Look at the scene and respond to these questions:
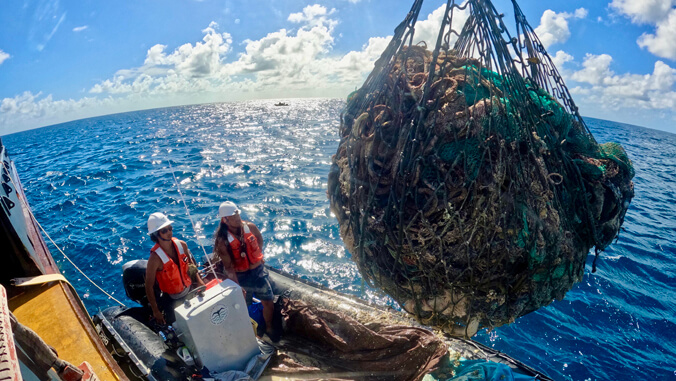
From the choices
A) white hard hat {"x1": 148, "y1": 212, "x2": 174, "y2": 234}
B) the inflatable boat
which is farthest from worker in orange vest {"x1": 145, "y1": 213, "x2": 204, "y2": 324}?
the inflatable boat

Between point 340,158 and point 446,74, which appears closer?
point 446,74

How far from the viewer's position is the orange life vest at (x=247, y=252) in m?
5.56

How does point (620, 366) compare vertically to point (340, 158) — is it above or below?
below

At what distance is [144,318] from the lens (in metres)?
5.71

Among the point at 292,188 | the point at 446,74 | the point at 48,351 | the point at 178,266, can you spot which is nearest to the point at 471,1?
the point at 446,74

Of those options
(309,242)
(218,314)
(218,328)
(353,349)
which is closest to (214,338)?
(218,328)

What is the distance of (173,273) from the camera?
508 centimetres

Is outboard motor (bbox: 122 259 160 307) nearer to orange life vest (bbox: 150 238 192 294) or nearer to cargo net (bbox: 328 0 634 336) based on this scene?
orange life vest (bbox: 150 238 192 294)

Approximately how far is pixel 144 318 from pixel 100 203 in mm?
12082

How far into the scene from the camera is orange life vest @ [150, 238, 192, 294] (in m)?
4.98

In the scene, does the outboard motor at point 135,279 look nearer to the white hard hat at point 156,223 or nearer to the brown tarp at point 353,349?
the white hard hat at point 156,223

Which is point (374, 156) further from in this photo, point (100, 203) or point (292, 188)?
point (100, 203)

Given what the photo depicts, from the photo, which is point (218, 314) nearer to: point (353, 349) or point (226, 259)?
point (226, 259)

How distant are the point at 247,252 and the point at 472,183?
4028 mm
